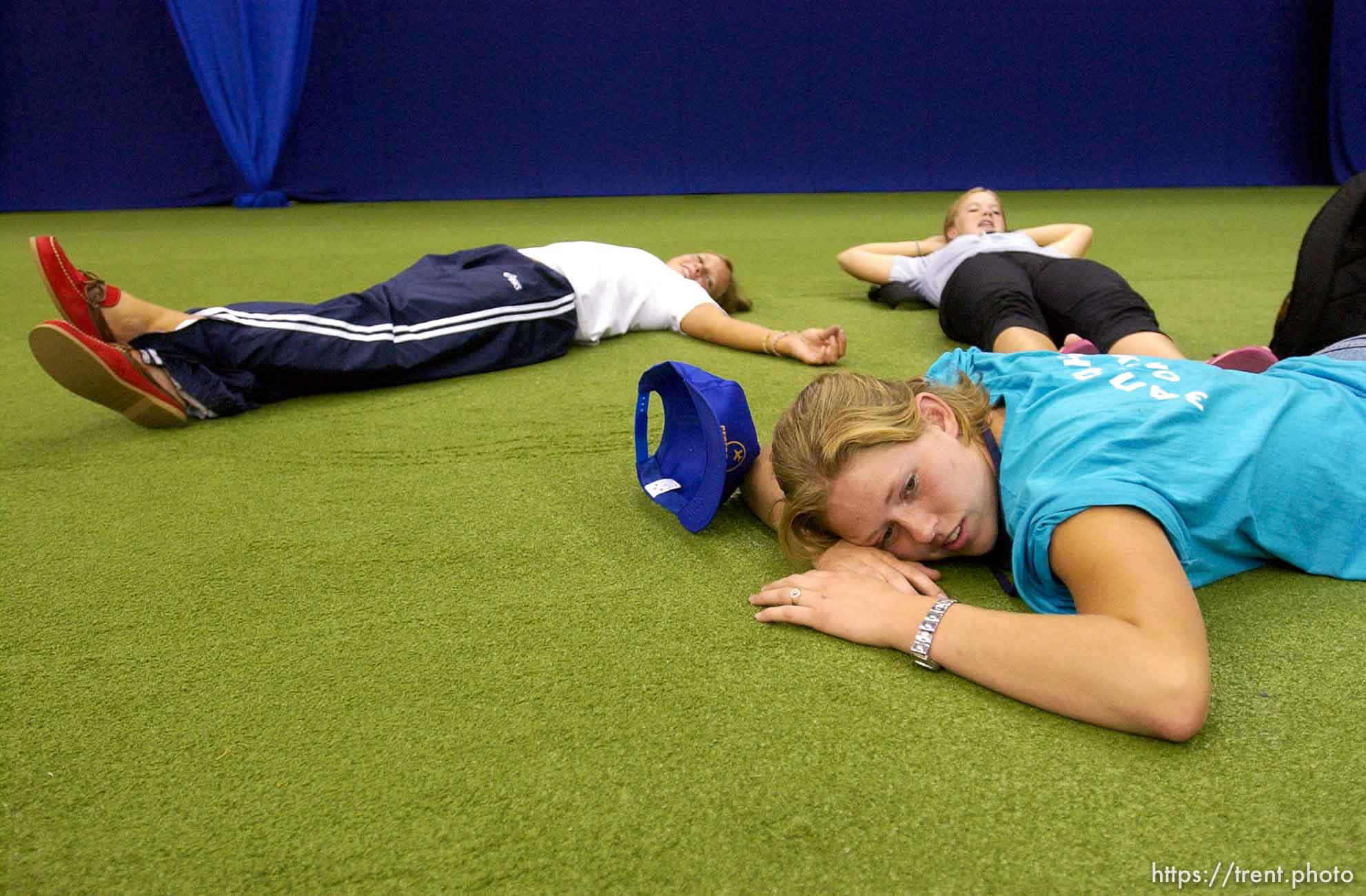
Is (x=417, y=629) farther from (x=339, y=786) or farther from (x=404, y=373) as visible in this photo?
(x=404, y=373)

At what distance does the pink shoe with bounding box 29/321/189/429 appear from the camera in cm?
156

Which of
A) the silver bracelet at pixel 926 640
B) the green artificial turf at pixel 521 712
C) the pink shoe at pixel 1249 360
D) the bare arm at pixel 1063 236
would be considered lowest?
the green artificial turf at pixel 521 712

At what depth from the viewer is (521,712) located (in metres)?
0.89

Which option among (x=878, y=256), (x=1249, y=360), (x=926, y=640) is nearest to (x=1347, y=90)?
(x=878, y=256)

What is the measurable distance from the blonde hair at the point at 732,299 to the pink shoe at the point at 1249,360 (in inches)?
53.0

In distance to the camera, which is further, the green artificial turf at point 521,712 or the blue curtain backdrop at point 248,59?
the blue curtain backdrop at point 248,59

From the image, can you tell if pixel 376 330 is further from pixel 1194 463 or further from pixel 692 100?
pixel 692 100

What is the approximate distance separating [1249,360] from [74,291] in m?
2.12

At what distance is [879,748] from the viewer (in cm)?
83

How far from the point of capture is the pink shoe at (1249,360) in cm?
167

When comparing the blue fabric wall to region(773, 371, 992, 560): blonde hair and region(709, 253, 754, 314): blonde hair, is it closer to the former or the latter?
region(709, 253, 754, 314): blonde hair

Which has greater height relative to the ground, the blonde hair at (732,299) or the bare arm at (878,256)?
the bare arm at (878,256)

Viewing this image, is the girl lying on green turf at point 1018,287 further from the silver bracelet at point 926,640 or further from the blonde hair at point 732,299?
the silver bracelet at point 926,640

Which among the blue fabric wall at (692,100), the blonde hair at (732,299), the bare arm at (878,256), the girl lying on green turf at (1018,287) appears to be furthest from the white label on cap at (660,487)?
the blue fabric wall at (692,100)
